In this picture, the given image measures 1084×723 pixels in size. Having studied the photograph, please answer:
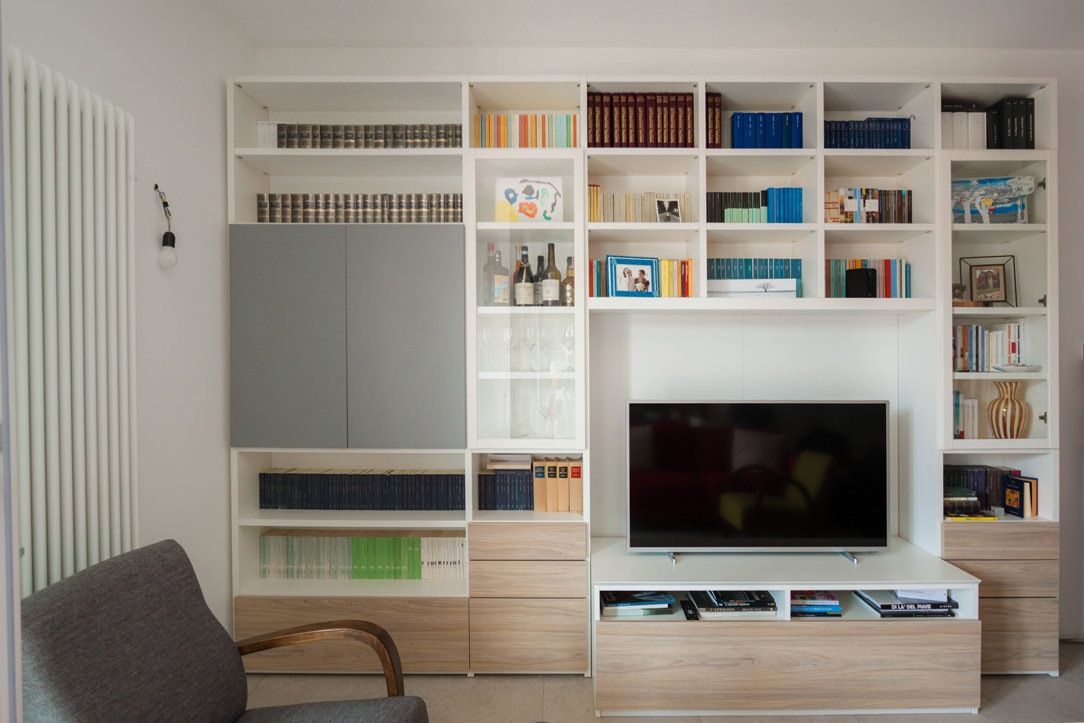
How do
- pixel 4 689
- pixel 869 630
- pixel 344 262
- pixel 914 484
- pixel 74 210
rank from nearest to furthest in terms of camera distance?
pixel 4 689 → pixel 74 210 → pixel 869 630 → pixel 344 262 → pixel 914 484

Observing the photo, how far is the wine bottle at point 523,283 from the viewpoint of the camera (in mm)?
2646

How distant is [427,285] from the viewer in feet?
8.45

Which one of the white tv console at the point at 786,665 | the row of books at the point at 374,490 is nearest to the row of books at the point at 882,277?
the white tv console at the point at 786,665

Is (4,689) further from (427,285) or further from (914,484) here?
(914,484)

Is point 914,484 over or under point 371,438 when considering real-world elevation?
under

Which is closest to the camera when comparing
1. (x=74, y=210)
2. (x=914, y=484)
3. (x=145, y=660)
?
(x=145, y=660)

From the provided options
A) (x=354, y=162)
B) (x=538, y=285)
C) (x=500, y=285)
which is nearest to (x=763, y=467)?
(x=538, y=285)

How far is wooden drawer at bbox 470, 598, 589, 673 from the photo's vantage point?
101 inches

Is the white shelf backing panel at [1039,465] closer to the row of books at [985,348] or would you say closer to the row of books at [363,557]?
the row of books at [985,348]

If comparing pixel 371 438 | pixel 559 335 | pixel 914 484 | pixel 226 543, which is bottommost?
pixel 226 543

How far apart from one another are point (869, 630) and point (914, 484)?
765 millimetres

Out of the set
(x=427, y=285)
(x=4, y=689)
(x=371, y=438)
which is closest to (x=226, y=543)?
(x=371, y=438)

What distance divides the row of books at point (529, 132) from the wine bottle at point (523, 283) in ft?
1.49

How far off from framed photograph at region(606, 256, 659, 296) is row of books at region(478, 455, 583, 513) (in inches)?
30.6
